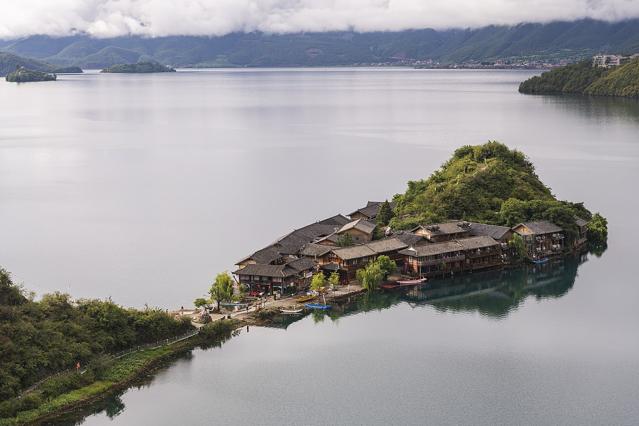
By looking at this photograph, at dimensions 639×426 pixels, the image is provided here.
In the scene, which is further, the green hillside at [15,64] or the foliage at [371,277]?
the green hillside at [15,64]

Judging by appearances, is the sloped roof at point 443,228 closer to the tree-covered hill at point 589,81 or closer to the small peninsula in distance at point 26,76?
the tree-covered hill at point 589,81

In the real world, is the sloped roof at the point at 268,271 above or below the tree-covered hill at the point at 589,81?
below

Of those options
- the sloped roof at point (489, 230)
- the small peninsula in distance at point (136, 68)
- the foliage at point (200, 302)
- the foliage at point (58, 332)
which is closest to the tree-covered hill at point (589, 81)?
the sloped roof at point (489, 230)

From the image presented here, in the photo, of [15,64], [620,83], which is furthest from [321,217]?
[15,64]

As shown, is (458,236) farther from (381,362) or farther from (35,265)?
(35,265)

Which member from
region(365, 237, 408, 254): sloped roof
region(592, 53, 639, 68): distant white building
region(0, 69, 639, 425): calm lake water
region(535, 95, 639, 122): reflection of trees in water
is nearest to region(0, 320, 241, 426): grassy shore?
region(0, 69, 639, 425): calm lake water

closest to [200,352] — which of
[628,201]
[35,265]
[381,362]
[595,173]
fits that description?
[381,362]

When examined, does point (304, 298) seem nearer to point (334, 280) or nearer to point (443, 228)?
point (334, 280)

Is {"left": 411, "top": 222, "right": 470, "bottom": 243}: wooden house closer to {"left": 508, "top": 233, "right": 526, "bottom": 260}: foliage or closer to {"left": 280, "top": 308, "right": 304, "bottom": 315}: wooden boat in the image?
{"left": 508, "top": 233, "right": 526, "bottom": 260}: foliage
